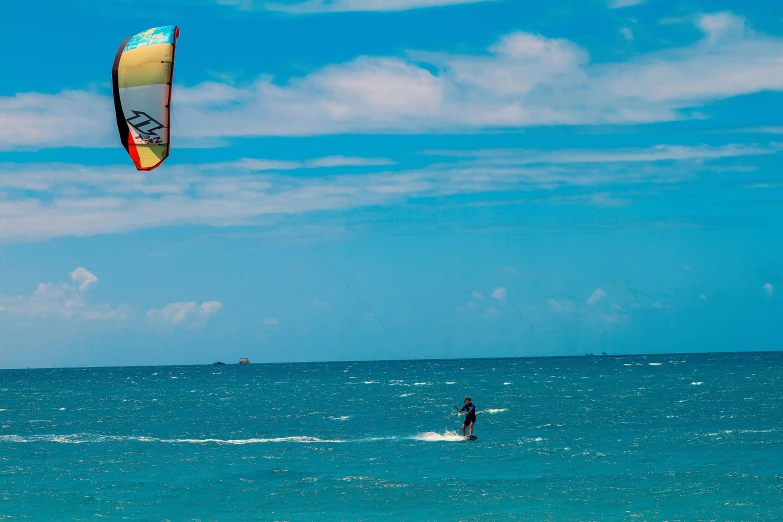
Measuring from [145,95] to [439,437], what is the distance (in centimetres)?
2091

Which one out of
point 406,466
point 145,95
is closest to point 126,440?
point 406,466

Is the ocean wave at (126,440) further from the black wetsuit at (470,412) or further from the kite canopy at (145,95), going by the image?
the kite canopy at (145,95)

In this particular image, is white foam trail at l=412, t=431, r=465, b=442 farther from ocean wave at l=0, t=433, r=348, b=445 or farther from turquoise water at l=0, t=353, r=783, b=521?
ocean wave at l=0, t=433, r=348, b=445

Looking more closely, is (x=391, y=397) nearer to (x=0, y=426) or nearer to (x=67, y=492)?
(x=0, y=426)

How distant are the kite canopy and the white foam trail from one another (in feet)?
61.8

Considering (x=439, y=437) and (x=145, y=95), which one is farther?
(x=439, y=437)

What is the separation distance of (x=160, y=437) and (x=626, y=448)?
2181 cm

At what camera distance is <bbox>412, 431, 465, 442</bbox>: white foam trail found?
126 feet

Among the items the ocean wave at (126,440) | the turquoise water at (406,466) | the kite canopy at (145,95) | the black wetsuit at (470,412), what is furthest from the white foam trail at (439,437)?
the kite canopy at (145,95)

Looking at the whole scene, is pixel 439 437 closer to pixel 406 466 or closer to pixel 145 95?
pixel 406 466

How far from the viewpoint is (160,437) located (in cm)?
4406

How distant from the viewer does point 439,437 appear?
1554 inches

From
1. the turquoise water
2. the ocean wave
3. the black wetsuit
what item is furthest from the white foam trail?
the ocean wave

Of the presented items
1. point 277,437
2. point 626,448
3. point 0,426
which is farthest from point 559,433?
point 0,426
